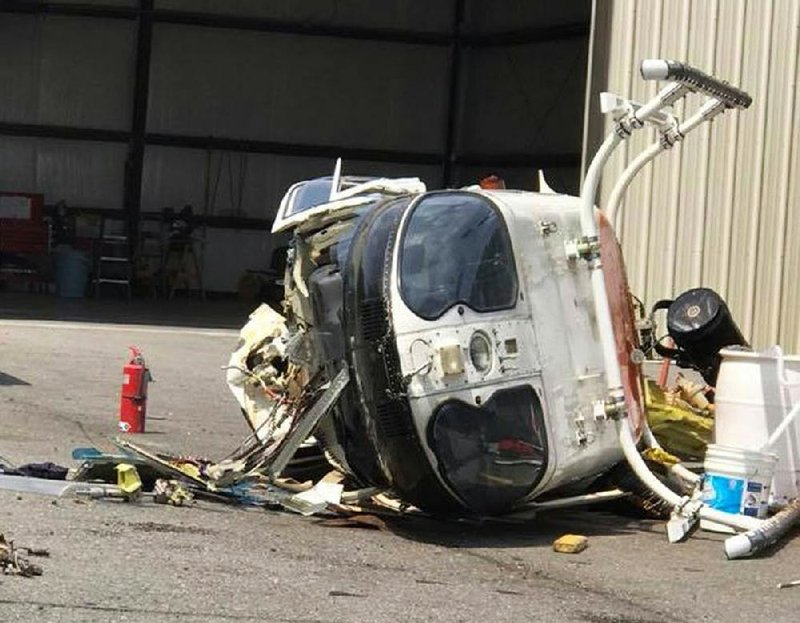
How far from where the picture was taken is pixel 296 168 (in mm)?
29312

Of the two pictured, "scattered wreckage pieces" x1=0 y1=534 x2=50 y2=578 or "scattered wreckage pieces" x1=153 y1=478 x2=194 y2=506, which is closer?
"scattered wreckage pieces" x1=0 y1=534 x2=50 y2=578

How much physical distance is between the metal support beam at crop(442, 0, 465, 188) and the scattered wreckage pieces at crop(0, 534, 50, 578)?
24.1m

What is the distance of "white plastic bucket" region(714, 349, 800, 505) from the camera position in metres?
7.77

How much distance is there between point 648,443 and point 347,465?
63.0 inches

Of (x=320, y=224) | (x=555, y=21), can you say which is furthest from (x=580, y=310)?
(x=555, y=21)

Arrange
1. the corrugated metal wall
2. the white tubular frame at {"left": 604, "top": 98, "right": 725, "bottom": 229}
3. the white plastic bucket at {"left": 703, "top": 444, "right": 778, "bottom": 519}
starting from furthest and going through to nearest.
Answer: the corrugated metal wall → the white tubular frame at {"left": 604, "top": 98, "right": 725, "bottom": 229} → the white plastic bucket at {"left": 703, "top": 444, "right": 778, "bottom": 519}

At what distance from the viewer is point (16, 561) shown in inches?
230

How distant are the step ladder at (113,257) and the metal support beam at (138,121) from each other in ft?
1.00

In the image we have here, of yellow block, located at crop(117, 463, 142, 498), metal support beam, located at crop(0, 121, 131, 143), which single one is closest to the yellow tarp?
yellow block, located at crop(117, 463, 142, 498)

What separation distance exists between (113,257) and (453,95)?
734 centimetres

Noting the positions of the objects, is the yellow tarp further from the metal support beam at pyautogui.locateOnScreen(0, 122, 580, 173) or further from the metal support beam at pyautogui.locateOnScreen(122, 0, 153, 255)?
the metal support beam at pyautogui.locateOnScreen(122, 0, 153, 255)

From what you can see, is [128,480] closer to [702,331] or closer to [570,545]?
[570,545]

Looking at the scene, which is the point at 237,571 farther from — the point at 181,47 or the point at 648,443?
the point at 181,47

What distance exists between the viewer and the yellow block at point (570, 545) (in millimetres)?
7047
